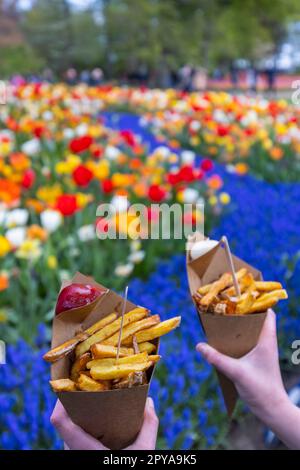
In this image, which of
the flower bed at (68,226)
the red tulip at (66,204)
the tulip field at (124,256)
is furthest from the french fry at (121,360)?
the red tulip at (66,204)

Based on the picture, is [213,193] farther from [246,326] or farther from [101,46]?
[101,46]

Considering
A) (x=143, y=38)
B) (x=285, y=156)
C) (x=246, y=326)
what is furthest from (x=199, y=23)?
(x=246, y=326)

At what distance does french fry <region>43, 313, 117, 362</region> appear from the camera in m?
0.86

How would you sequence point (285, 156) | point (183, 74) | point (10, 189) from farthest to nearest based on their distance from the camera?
point (183, 74)
point (285, 156)
point (10, 189)

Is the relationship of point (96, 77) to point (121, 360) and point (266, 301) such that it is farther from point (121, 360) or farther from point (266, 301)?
point (121, 360)

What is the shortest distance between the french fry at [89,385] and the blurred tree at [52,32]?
2423 cm

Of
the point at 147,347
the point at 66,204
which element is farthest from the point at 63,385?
the point at 66,204

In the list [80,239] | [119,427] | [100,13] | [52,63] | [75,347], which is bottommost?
[80,239]

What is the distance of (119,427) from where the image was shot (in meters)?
0.89

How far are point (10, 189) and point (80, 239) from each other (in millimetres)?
432

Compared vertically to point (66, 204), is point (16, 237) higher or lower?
lower

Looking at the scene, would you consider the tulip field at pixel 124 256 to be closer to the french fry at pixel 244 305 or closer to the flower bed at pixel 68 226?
the flower bed at pixel 68 226

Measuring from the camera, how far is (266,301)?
3.60 ft

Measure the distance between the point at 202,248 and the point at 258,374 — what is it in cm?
23
